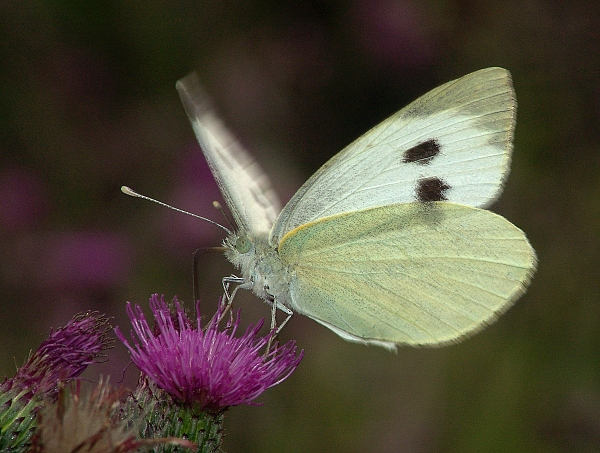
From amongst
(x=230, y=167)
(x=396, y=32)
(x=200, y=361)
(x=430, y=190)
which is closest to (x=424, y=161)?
(x=430, y=190)

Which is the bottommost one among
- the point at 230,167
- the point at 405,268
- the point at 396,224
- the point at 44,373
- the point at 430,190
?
the point at 405,268

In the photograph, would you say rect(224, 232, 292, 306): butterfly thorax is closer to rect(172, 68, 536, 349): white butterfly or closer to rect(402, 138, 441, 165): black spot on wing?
rect(172, 68, 536, 349): white butterfly

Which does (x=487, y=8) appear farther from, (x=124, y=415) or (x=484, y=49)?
(x=124, y=415)

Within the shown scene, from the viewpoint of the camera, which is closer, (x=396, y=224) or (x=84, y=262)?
(x=396, y=224)

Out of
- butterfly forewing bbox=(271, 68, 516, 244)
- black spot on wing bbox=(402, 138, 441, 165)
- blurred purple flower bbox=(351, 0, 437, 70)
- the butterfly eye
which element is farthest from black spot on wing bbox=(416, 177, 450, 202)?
blurred purple flower bbox=(351, 0, 437, 70)

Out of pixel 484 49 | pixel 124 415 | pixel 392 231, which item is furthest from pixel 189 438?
pixel 484 49

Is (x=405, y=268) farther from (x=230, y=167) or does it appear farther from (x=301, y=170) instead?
(x=301, y=170)

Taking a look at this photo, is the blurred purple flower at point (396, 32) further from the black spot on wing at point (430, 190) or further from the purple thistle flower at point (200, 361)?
the purple thistle flower at point (200, 361)
